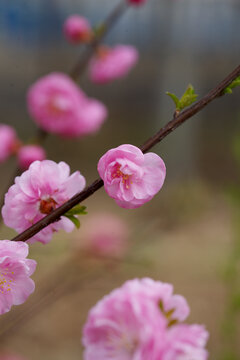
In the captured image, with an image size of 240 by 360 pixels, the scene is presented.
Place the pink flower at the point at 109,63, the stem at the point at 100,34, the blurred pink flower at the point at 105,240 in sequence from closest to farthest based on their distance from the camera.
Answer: the stem at the point at 100,34, the pink flower at the point at 109,63, the blurred pink flower at the point at 105,240

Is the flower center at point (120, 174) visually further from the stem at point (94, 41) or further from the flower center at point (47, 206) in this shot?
the stem at point (94, 41)

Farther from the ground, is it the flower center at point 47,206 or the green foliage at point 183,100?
the green foliage at point 183,100

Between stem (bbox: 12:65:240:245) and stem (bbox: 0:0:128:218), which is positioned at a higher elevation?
stem (bbox: 12:65:240:245)


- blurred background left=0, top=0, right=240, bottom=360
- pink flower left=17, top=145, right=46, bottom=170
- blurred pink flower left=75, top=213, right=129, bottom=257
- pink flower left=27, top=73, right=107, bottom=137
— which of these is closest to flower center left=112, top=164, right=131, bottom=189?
pink flower left=17, top=145, right=46, bottom=170

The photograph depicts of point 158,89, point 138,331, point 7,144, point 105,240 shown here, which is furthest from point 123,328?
point 158,89

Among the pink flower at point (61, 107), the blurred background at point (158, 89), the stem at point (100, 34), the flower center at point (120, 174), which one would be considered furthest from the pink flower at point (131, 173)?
the blurred background at point (158, 89)

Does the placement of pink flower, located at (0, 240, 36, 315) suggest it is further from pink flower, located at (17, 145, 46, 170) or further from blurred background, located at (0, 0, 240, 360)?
blurred background, located at (0, 0, 240, 360)
